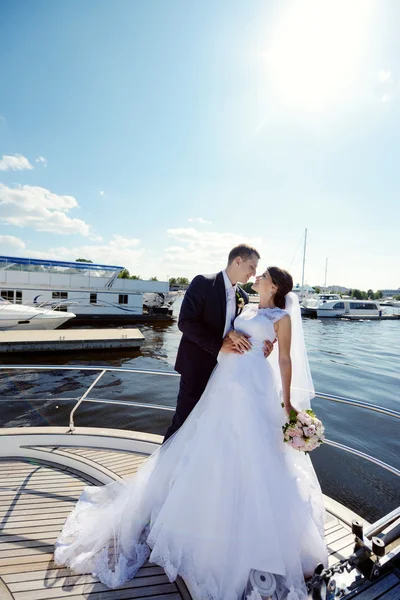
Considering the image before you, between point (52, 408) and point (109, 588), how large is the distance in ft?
29.1

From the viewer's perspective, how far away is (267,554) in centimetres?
189

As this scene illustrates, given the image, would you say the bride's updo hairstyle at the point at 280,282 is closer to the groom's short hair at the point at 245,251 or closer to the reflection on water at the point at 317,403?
the groom's short hair at the point at 245,251

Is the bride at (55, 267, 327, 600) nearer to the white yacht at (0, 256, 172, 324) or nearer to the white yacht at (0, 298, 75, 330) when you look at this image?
the white yacht at (0, 298, 75, 330)

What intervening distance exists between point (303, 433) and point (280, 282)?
115 cm

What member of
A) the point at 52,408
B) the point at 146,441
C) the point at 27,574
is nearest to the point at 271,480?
the point at 27,574

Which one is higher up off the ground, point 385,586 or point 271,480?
point 271,480

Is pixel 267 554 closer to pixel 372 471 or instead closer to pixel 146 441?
pixel 146 441

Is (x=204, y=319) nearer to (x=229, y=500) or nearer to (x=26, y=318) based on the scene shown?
(x=229, y=500)

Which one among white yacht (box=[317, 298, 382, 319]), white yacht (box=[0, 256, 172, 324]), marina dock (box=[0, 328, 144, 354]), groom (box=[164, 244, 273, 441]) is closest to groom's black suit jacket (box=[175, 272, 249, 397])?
groom (box=[164, 244, 273, 441])

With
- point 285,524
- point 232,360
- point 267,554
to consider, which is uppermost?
point 232,360

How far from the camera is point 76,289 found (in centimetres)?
2505

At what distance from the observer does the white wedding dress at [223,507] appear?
1.92 meters

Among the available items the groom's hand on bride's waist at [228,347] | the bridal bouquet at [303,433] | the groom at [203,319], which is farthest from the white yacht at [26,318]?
the bridal bouquet at [303,433]

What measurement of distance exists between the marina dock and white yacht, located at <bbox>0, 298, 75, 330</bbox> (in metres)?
1.90
